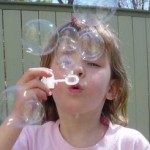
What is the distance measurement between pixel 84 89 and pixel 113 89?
0.33 metres

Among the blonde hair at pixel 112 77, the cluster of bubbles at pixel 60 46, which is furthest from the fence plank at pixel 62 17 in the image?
the blonde hair at pixel 112 77

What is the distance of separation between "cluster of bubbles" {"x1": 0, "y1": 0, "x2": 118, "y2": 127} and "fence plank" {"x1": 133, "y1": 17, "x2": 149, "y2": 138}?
6.38 ft

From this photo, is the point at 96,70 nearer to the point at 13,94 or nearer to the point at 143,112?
the point at 13,94

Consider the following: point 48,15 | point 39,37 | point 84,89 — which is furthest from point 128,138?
point 48,15

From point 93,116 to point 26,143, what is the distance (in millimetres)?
318

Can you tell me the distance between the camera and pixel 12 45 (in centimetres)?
380

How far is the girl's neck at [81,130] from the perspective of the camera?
76.2 inches

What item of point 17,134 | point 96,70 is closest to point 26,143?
point 17,134

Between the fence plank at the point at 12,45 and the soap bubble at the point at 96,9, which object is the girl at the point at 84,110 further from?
the fence plank at the point at 12,45

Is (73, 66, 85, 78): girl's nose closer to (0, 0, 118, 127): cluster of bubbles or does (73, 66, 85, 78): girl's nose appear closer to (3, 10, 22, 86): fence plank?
(0, 0, 118, 127): cluster of bubbles

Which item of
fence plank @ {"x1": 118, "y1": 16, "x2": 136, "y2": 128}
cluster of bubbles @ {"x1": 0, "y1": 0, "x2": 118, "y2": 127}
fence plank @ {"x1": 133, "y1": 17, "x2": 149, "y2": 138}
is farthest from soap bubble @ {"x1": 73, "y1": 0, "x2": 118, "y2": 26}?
fence plank @ {"x1": 133, "y1": 17, "x2": 149, "y2": 138}

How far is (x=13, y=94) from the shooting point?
1.95 meters

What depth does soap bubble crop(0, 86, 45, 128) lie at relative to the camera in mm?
1815

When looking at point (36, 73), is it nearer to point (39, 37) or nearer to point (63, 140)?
point (63, 140)
